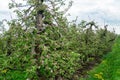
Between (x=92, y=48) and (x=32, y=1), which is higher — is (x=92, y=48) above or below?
below

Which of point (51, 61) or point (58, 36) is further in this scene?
point (58, 36)

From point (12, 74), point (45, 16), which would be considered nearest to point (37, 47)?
point (45, 16)

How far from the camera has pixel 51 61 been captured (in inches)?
568

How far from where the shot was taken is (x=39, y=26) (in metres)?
15.5

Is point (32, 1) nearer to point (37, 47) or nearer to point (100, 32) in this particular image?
point (37, 47)

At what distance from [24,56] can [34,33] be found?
1165mm

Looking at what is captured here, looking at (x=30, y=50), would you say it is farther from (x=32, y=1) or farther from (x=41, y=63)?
(x=32, y=1)

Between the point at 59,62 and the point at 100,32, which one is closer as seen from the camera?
the point at 59,62

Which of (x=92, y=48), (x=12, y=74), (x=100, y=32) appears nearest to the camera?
(x=12, y=74)

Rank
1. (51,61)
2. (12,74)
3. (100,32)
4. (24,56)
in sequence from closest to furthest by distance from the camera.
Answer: (51,61), (24,56), (12,74), (100,32)

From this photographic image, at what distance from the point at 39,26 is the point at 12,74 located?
7986 millimetres

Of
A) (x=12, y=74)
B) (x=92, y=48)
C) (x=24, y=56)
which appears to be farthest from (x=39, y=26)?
(x=92, y=48)

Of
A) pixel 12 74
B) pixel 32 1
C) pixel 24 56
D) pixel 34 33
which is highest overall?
pixel 32 1

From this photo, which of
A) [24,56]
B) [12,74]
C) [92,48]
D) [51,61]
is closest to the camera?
[51,61]
